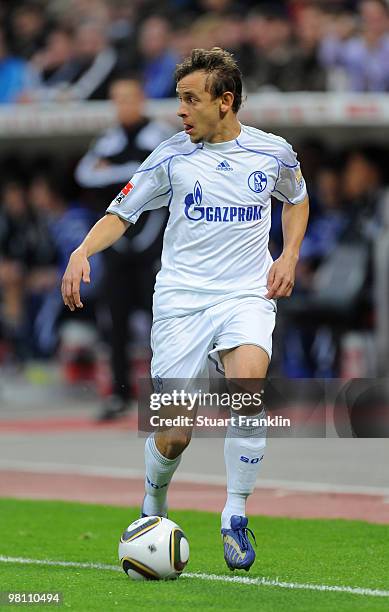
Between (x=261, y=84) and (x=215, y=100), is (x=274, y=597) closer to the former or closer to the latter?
(x=215, y=100)

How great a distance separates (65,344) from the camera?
56.7 ft

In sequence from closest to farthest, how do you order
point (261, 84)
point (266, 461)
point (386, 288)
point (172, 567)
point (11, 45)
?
point (172, 567) < point (266, 461) < point (386, 288) < point (261, 84) < point (11, 45)

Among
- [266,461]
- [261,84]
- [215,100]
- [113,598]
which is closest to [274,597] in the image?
[113,598]

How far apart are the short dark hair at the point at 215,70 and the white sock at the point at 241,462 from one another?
152 centimetres

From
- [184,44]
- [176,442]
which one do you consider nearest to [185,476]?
[176,442]

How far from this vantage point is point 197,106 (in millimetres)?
6895

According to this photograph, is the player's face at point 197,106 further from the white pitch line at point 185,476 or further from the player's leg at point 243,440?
the white pitch line at point 185,476

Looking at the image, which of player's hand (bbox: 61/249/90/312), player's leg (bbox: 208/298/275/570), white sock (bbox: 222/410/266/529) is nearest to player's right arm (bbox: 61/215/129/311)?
player's hand (bbox: 61/249/90/312)

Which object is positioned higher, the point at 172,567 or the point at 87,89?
the point at 172,567

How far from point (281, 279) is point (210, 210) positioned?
462 millimetres

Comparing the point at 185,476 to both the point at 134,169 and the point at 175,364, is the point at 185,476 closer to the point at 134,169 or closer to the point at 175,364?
the point at 134,169

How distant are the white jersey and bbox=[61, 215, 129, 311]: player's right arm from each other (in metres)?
0.07

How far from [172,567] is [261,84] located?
1042cm

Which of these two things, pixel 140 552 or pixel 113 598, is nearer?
pixel 113 598
